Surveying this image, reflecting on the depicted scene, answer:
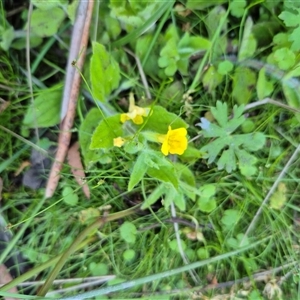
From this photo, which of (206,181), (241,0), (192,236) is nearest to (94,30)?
(241,0)

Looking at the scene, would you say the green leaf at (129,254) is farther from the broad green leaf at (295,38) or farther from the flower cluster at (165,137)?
the broad green leaf at (295,38)

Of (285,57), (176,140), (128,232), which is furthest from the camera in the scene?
(128,232)

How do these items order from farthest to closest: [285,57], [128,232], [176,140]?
[128,232], [285,57], [176,140]

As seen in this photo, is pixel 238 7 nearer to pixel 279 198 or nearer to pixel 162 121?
pixel 162 121

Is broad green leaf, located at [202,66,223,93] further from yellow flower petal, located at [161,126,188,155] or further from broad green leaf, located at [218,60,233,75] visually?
yellow flower petal, located at [161,126,188,155]

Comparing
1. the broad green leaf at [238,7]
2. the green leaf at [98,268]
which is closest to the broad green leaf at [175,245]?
the green leaf at [98,268]

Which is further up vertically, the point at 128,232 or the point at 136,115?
the point at 136,115

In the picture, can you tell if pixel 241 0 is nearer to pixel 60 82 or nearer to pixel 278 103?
pixel 278 103

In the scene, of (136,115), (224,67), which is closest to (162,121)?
(136,115)
